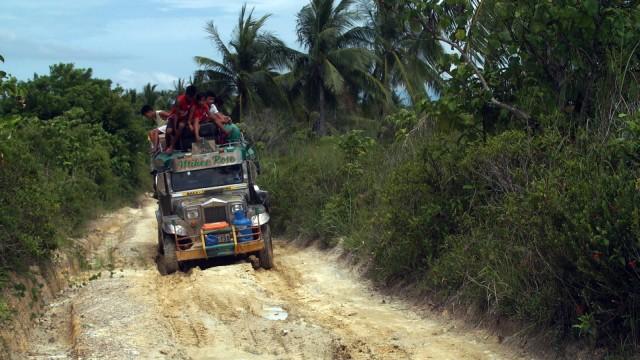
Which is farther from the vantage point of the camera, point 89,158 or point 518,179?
point 89,158

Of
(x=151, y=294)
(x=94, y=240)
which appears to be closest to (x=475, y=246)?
(x=151, y=294)

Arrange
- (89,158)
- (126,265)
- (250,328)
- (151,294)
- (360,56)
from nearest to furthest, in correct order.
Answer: (250,328), (151,294), (126,265), (89,158), (360,56)

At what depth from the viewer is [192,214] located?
13.6m

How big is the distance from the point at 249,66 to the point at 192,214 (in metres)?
23.9

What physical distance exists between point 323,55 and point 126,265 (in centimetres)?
2039

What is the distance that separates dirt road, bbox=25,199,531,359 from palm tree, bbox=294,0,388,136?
2045 centimetres

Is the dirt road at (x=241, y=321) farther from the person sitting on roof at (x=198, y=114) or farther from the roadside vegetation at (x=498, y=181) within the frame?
the person sitting on roof at (x=198, y=114)

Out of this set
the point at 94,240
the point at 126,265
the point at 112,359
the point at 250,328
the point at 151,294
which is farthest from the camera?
the point at 94,240

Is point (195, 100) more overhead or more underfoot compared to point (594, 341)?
more overhead

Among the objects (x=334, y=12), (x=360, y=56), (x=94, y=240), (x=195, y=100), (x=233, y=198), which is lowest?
(x=94, y=240)

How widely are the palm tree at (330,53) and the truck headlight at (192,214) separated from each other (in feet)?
64.5

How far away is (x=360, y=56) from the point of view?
33.1 metres

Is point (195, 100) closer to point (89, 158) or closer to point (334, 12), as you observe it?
point (89, 158)

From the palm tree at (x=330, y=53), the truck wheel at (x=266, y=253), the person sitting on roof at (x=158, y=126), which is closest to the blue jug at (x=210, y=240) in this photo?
the truck wheel at (x=266, y=253)
